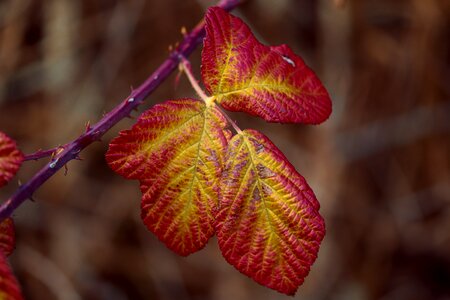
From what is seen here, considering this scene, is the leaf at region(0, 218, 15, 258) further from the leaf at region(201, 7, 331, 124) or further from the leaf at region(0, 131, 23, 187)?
the leaf at region(201, 7, 331, 124)

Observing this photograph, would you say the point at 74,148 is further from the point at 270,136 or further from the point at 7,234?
the point at 270,136

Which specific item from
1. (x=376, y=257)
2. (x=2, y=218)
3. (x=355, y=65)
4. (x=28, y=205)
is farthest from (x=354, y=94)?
(x=2, y=218)

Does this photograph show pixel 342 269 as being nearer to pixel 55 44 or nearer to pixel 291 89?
pixel 55 44

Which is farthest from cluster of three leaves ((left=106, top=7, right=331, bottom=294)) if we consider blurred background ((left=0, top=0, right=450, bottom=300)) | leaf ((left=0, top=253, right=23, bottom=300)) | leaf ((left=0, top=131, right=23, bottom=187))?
blurred background ((left=0, top=0, right=450, bottom=300))

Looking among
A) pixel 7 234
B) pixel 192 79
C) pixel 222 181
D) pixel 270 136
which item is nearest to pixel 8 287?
pixel 7 234

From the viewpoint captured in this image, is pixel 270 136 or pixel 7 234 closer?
pixel 7 234

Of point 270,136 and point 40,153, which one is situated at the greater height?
point 40,153

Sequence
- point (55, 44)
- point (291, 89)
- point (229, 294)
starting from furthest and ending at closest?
point (229, 294) → point (55, 44) → point (291, 89)
